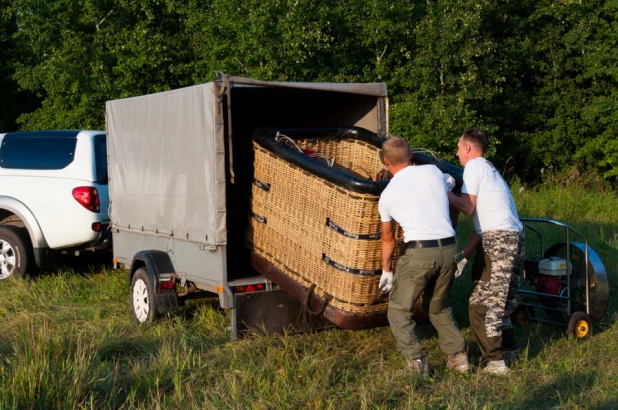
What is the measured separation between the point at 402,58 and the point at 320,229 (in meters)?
18.8

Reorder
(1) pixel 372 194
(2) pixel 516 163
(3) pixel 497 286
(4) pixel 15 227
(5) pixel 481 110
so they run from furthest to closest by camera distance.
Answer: (2) pixel 516 163, (5) pixel 481 110, (4) pixel 15 227, (3) pixel 497 286, (1) pixel 372 194

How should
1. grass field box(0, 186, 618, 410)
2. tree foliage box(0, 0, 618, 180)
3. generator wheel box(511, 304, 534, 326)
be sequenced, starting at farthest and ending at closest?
tree foliage box(0, 0, 618, 180), generator wheel box(511, 304, 534, 326), grass field box(0, 186, 618, 410)

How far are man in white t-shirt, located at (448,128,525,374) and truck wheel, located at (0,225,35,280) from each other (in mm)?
5951

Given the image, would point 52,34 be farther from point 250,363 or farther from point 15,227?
point 250,363

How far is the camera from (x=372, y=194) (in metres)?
5.75

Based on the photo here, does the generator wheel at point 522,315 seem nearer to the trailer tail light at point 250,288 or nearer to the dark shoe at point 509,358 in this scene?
the dark shoe at point 509,358

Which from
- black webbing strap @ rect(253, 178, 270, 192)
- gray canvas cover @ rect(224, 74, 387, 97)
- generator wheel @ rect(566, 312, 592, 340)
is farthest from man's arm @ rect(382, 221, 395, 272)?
generator wheel @ rect(566, 312, 592, 340)

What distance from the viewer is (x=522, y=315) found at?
25.3 ft

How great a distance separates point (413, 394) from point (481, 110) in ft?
61.8

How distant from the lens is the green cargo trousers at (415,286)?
5.73 meters

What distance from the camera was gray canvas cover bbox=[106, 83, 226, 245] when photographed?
675 centimetres

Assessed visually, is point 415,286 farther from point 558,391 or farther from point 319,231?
point 558,391

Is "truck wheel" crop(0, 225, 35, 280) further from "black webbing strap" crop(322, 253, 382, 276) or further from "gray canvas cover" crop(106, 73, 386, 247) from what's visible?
"black webbing strap" crop(322, 253, 382, 276)

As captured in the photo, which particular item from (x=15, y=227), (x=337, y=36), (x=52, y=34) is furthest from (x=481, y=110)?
(x=15, y=227)
